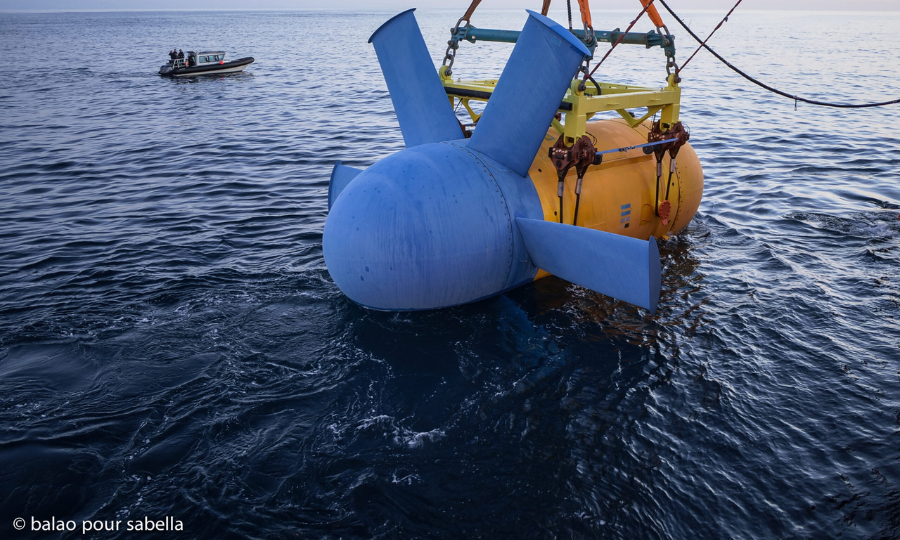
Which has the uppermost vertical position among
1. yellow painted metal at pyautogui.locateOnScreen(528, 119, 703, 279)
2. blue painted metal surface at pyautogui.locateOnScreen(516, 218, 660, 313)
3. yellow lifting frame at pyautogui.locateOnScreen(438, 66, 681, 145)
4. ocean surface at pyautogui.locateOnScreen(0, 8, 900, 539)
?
yellow lifting frame at pyautogui.locateOnScreen(438, 66, 681, 145)

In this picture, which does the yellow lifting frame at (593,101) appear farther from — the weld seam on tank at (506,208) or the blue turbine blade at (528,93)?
the weld seam on tank at (506,208)

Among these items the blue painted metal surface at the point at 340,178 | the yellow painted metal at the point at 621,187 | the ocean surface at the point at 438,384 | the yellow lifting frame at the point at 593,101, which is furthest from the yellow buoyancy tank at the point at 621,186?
the blue painted metal surface at the point at 340,178

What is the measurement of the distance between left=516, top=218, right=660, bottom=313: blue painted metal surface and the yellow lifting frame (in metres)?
1.50

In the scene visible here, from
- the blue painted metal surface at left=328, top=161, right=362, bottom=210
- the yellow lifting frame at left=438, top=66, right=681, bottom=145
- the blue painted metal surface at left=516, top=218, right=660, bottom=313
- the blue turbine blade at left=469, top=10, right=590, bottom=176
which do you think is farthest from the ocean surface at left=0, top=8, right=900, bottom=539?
the yellow lifting frame at left=438, top=66, right=681, bottom=145

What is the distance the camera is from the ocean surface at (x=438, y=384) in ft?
16.2

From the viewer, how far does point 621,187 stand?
8.26 m

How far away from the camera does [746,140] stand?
59.5ft

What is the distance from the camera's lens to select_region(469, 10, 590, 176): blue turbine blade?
6.53 meters

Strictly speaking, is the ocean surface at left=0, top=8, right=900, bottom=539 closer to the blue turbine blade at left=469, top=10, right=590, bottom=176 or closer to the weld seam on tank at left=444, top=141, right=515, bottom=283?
the weld seam on tank at left=444, top=141, right=515, bottom=283

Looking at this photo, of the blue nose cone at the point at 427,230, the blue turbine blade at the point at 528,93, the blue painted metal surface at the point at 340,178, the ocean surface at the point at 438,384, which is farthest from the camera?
the blue painted metal surface at the point at 340,178

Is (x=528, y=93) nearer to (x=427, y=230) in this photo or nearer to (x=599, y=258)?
(x=427, y=230)

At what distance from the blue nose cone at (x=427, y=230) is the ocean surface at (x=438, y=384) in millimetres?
694

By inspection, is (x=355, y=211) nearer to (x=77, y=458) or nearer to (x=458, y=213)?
(x=458, y=213)

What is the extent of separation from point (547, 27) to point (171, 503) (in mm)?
5838
